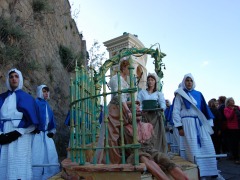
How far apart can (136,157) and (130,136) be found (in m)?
0.83

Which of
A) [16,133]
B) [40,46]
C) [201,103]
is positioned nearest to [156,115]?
[201,103]

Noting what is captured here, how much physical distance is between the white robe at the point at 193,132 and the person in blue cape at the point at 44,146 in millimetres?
2546

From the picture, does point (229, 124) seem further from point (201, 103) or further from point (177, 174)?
point (177, 174)

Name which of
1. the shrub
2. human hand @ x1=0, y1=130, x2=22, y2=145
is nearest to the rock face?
the shrub

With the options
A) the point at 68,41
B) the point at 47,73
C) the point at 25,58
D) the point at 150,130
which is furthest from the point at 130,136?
the point at 68,41

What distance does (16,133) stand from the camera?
13.9 feet

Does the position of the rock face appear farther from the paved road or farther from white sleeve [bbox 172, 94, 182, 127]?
the paved road

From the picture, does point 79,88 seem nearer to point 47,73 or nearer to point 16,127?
point 16,127

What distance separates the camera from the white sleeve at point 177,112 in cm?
526

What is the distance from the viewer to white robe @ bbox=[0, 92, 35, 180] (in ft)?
13.9

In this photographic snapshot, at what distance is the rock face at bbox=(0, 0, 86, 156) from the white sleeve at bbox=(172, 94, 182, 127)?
397 centimetres

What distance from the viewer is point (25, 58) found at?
26.1 ft

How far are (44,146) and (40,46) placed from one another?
14.9 ft

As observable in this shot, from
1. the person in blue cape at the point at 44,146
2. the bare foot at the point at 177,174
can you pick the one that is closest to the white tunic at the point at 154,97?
the person in blue cape at the point at 44,146
